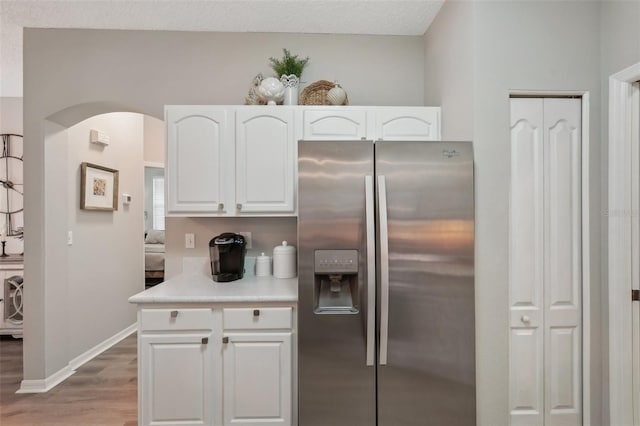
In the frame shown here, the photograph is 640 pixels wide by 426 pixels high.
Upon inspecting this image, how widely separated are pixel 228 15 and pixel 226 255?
5.66ft

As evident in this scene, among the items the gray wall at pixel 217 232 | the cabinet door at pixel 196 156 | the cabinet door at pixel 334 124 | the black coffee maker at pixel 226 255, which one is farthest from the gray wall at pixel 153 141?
the cabinet door at pixel 334 124

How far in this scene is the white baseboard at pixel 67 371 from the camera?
8.91 feet

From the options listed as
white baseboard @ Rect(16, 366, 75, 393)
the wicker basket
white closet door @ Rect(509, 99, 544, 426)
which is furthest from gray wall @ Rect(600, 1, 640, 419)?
white baseboard @ Rect(16, 366, 75, 393)

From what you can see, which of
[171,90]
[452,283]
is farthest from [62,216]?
[452,283]

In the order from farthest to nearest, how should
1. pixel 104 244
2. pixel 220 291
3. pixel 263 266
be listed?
pixel 104 244 < pixel 263 266 < pixel 220 291

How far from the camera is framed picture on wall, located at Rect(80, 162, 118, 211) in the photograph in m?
3.25

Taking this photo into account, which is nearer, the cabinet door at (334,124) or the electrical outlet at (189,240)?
the cabinet door at (334,124)

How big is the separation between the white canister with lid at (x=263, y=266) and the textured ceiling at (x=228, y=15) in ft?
5.81

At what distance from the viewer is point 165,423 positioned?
2.01 meters

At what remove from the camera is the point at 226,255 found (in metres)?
2.42

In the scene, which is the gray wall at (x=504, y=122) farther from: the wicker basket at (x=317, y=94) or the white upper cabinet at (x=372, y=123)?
the wicker basket at (x=317, y=94)

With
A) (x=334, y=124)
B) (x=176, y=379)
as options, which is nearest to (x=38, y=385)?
(x=176, y=379)

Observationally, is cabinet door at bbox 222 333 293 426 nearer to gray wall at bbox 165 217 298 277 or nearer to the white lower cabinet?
the white lower cabinet

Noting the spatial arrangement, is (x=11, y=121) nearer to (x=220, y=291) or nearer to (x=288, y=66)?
(x=288, y=66)
